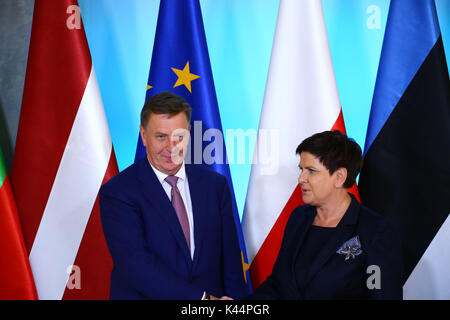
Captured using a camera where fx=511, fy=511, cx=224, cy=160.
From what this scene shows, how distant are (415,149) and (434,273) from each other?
70 centimetres

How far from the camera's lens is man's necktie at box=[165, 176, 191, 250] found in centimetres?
227

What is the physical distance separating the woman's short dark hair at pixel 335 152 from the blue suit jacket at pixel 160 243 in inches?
19.8

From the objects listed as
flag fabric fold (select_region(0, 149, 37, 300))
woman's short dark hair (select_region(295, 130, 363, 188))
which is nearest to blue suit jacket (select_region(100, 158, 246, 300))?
woman's short dark hair (select_region(295, 130, 363, 188))

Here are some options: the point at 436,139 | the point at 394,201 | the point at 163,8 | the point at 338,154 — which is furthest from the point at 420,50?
the point at 163,8

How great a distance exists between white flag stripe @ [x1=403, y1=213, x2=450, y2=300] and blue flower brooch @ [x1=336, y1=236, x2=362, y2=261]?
3.00 feet

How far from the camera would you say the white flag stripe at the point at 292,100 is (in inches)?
117

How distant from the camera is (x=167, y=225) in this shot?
2.20 m

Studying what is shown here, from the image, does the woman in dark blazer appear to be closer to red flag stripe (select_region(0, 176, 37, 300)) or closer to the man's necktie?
the man's necktie

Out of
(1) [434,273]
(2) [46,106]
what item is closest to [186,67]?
(2) [46,106]

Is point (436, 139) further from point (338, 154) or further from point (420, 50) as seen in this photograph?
point (338, 154)

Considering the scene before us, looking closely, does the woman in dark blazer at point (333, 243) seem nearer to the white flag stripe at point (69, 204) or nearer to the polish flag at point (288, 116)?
the polish flag at point (288, 116)

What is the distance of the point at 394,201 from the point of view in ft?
9.40

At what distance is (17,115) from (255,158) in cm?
166

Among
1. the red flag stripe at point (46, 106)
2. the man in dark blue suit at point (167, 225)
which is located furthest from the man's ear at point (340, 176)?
the red flag stripe at point (46, 106)
